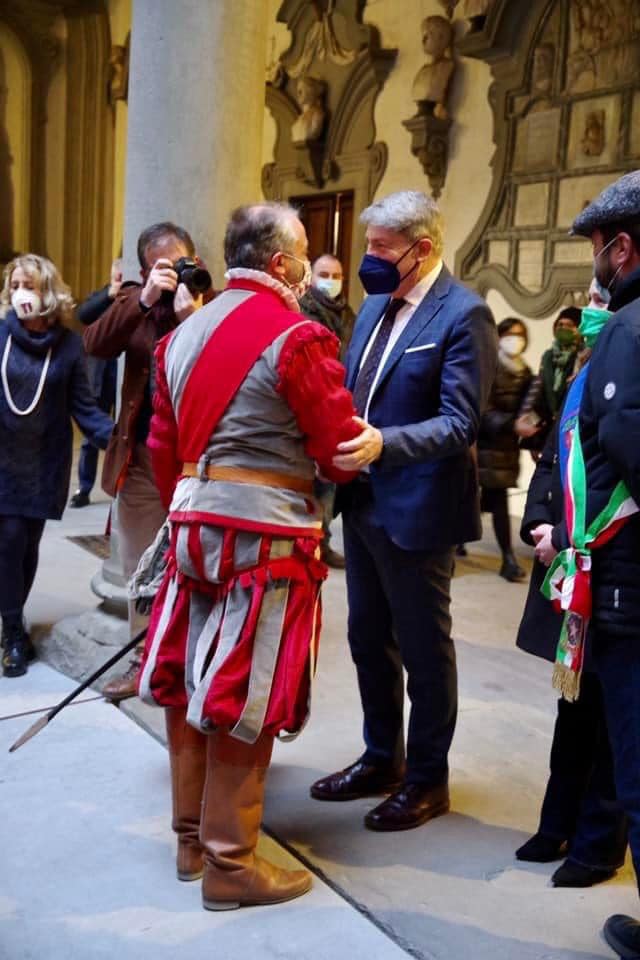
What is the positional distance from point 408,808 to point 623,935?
72cm

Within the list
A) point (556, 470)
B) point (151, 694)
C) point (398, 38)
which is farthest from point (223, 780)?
point (398, 38)

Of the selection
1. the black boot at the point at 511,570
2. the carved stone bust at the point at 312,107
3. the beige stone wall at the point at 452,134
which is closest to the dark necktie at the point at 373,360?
the black boot at the point at 511,570

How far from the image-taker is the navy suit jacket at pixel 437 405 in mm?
2738

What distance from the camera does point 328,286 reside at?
5.26 metres

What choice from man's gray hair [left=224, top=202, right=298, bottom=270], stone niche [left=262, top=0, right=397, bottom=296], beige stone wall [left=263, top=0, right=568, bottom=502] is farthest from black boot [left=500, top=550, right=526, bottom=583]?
stone niche [left=262, top=0, right=397, bottom=296]

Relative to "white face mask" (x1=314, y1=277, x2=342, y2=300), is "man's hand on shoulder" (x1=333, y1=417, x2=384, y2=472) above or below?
below

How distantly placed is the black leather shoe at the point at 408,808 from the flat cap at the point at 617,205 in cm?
163

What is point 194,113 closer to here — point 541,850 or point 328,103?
point 541,850

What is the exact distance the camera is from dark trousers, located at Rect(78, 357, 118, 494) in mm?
7523

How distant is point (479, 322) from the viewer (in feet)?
9.07

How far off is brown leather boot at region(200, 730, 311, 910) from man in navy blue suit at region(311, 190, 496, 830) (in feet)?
1.73

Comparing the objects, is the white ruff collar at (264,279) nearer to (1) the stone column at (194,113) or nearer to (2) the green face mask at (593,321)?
(2) the green face mask at (593,321)

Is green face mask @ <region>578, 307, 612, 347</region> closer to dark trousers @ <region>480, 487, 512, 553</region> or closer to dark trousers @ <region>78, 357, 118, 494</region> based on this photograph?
dark trousers @ <region>480, 487, 512, 553</region>

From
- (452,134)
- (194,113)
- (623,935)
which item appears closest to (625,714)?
(623,935)
